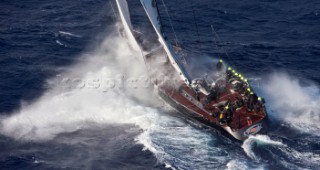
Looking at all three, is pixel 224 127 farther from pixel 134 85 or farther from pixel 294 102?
pixel 134 85

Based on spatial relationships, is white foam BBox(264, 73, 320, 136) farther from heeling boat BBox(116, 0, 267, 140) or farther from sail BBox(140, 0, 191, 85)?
sail BBox(140, 0, 191, 85)

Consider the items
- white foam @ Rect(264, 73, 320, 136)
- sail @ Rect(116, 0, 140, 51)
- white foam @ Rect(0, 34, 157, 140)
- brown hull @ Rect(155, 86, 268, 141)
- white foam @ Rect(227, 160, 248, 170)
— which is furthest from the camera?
sail @ Rect(116, 0, 140, 51)

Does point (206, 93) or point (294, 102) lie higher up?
point (294, 102)

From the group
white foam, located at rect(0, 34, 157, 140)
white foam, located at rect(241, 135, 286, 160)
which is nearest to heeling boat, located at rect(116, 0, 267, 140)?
white foam, located at rect(241, 135, 286, 160)

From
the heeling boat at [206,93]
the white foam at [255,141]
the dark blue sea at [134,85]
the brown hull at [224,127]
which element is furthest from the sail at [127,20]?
the white foam at [255,141]

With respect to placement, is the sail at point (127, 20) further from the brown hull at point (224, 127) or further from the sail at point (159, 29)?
the brown hull at point (224, 127)

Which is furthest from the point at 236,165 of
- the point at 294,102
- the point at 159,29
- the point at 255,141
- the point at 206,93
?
the point at 159,29
